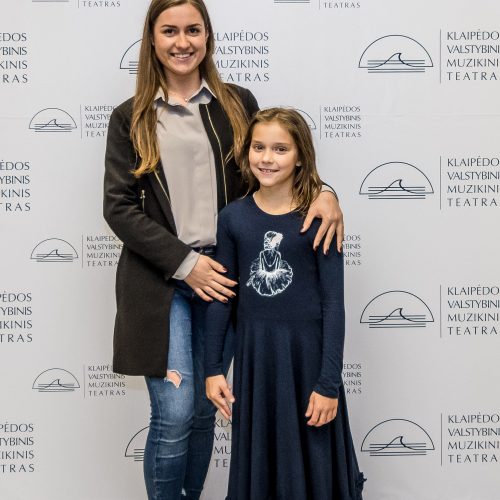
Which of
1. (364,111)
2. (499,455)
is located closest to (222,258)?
(364,111)

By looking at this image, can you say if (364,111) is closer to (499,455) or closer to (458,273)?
(458,273)

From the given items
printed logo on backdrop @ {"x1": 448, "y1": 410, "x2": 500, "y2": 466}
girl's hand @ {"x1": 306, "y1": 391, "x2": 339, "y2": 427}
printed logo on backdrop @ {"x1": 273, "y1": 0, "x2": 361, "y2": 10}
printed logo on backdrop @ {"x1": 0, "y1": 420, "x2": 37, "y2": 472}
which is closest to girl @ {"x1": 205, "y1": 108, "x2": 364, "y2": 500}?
girl's hand @ {"x1": 306, "y1": 391, "x2": 339, "y2": 427}

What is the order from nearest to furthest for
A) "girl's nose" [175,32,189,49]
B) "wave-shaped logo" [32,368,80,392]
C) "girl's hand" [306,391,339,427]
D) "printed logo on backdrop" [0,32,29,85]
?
1. "girl's hand" [306,391,339,427]
2. "girl's nose" [175,32,189,49]
3. "printed logo on backdrop" [0,32,29,85]
4. "wave-shaped logo" [32,368,80,392]

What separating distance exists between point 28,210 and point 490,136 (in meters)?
1.52

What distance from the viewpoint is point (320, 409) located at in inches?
65.6

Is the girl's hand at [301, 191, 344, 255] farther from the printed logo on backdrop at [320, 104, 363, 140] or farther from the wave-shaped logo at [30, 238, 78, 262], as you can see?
the wave-shaped logo at [30, 238, 78, 262]

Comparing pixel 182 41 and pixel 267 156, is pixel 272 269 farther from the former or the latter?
pixel 182 41

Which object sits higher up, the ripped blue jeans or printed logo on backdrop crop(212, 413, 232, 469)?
the ripped blue jeans

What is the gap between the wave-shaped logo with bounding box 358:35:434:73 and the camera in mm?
2250

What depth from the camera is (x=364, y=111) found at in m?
2.27

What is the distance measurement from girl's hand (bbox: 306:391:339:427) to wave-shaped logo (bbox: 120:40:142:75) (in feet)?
3.95

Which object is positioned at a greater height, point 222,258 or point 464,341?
point 222,258

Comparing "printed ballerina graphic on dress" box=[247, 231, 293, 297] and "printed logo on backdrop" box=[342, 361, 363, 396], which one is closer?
"printed ballerina graphic on dress" box=[247, 231, 293, 297]

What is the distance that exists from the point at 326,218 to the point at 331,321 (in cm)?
25
